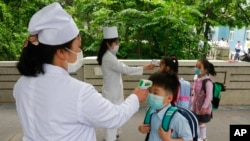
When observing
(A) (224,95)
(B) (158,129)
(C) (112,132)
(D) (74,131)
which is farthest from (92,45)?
(D) (74,131)

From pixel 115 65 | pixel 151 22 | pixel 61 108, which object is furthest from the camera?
pixel 151 22

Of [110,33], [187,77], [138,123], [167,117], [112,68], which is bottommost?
[138,123]

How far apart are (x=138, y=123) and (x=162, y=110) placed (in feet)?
9.76

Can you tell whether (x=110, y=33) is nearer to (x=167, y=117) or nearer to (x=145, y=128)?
(x=145, y=128)

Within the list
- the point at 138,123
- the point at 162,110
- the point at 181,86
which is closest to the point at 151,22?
the point at 138,123

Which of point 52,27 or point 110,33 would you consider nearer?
point 52,27

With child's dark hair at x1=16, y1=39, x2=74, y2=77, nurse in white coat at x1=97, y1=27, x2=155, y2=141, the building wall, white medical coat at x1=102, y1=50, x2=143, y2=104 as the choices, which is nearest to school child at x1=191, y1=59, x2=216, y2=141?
nurse in white coat at x1=97, y1=27, x2=155, y2=141

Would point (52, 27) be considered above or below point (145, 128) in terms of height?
above

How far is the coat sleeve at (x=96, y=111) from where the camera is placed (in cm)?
143

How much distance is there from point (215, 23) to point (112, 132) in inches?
193

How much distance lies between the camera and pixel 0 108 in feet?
19.1

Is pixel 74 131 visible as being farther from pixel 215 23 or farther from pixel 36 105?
pixel 215 23

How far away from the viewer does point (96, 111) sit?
145cm

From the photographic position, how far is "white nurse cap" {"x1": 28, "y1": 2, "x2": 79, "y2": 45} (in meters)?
1.46
